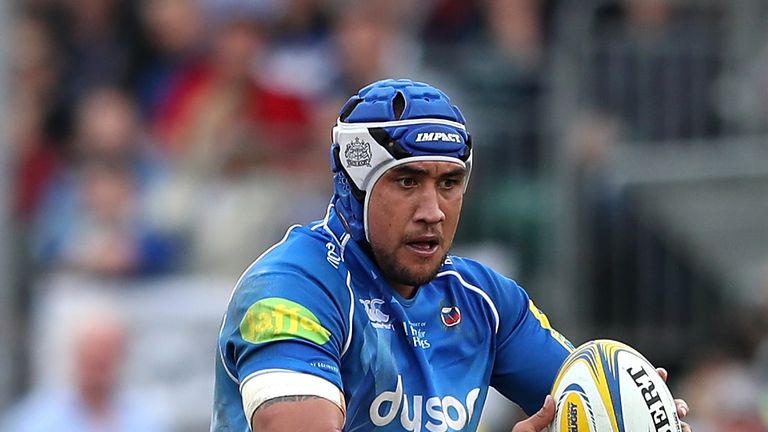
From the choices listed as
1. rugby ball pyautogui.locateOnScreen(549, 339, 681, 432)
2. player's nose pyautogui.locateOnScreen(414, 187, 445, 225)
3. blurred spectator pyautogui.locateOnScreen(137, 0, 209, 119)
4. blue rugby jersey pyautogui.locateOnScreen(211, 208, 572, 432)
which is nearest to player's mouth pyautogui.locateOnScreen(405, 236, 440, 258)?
player's nose pyautogui.locateOnScreen(414, 187, 445, 225)

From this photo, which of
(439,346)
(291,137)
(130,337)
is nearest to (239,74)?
(291,137)

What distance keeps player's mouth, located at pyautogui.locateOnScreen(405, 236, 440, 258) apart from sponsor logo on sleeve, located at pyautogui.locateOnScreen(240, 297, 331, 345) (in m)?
0.46

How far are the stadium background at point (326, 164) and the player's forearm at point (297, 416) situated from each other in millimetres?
4463

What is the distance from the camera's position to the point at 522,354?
18.6ft

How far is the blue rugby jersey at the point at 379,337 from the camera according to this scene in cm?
483

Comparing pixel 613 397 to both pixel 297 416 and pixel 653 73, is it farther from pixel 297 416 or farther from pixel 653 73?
pixel 653 73

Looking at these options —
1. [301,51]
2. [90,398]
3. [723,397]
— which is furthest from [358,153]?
[301,51]

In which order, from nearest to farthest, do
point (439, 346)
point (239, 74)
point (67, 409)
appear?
point (439, 346), point (67, 409), point (239, 74)

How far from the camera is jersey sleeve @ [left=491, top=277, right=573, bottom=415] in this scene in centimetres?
565

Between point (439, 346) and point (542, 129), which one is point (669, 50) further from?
point (439, 346)

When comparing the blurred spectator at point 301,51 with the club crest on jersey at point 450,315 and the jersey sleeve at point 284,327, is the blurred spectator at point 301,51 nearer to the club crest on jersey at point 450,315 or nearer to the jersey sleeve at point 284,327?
the club crest on jersey at point 450,315

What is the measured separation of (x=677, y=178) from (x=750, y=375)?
1983mm

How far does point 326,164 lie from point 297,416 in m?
5.82

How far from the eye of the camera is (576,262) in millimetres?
11125
